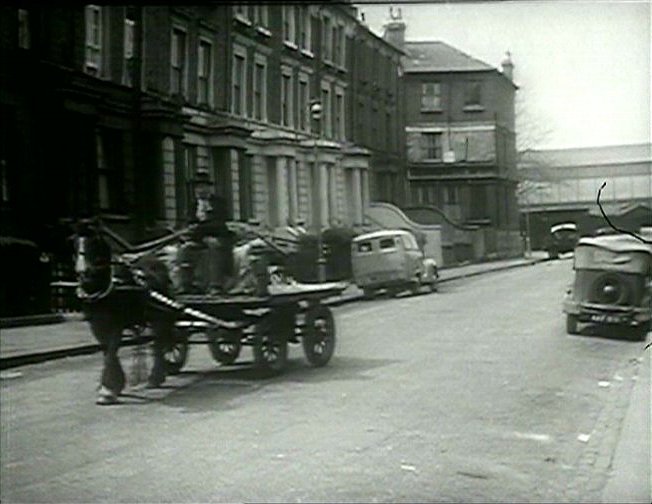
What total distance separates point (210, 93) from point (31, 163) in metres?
0.38

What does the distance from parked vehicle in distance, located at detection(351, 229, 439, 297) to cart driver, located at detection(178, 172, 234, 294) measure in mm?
251

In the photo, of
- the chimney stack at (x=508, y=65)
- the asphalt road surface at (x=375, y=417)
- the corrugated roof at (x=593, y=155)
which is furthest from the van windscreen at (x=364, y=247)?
the chimney stack at (x=508, y=65)

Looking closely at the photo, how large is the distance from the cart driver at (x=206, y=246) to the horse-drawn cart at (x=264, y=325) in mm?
35

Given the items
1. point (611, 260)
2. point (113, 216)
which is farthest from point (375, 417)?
point (113, 216)

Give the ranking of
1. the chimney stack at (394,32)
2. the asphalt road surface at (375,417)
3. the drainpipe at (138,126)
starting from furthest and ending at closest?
the chimney stack at (394,32)
the drainpipe at (138,126)
the asphalt road surface at (375,417)

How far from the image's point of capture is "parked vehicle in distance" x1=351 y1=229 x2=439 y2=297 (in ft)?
5.93

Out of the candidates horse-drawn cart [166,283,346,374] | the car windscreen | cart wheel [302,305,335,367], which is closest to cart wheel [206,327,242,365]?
horse-drawn cart [166,283,346,374]

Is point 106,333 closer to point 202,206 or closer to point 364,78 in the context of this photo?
point 202,206

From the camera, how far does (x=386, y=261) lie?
1815 mm

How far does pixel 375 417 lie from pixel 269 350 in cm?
24

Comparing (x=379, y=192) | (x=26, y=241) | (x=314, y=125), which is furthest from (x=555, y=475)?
(x=26, y=241)

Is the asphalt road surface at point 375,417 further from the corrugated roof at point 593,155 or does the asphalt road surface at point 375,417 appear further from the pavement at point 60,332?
the corrugated roof at point 593,155

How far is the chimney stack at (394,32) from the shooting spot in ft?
6.20

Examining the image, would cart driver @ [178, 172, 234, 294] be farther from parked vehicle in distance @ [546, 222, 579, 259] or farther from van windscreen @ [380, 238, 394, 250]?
parked vehicle in distance @ [546, 222, 579, 259]
